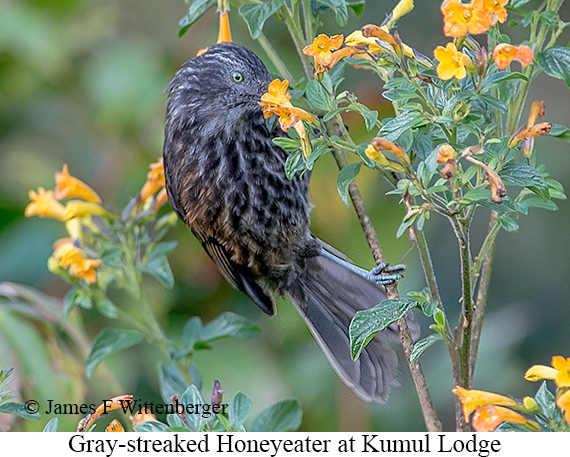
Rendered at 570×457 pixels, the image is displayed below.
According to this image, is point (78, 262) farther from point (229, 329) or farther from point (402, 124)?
point (402, 124)

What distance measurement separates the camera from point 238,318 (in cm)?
221

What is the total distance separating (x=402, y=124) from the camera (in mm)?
1349

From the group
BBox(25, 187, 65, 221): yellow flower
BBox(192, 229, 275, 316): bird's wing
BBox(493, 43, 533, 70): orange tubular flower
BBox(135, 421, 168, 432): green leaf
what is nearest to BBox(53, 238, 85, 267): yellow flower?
BBox(25, 187, 65, 221): yellow flower

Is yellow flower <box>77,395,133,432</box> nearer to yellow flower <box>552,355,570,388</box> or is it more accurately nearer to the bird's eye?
yellow flower <box>552,355,570,388</box>

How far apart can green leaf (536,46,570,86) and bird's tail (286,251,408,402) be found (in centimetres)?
95

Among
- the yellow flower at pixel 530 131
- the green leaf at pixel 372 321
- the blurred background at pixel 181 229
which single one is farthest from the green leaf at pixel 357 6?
the blurred background at pixel 181 229

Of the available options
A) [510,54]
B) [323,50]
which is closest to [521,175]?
[510,54]

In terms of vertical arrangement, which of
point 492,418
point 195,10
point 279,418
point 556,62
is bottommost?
point 492,418

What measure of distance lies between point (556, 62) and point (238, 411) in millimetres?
906

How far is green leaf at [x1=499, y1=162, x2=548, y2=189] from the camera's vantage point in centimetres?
136

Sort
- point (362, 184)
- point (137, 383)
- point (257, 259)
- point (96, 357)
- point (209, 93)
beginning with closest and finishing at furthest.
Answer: point (96, 357) < point (209, 93) < point (257, 259) < point (362, 184) < point (137, 383)

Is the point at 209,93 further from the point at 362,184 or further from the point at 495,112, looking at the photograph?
the point at 495,112
